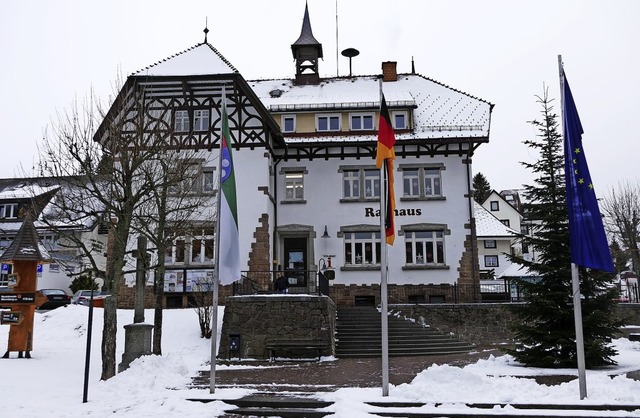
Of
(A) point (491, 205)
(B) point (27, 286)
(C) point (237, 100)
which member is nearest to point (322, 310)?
(B) point (27, 286)

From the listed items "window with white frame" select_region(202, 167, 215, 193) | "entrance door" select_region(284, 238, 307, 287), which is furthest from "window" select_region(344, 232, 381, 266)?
"window with white frame" select_region(202, 167, 215, 193)

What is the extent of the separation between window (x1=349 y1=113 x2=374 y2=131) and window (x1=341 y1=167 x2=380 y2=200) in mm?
2480

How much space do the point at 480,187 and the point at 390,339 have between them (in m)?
58.0

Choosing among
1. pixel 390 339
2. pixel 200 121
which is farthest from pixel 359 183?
pixel 390 339

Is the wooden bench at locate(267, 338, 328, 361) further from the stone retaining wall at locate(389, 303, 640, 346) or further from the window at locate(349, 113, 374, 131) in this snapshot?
the window at locate(349, 113, 374, 131)

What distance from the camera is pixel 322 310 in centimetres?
1836

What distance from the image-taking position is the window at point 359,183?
27.3m

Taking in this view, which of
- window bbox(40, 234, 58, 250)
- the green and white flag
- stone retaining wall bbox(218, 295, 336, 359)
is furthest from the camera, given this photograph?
stone retaining wall bbox(218, 295, 336, 359)

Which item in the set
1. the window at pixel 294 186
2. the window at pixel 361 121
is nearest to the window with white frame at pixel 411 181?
the window at pixel 361 121

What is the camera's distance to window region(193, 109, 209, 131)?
1013 inches

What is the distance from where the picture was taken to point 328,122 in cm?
2886

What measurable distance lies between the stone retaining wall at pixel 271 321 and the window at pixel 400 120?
12.6 metres

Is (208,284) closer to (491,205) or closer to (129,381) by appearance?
(129,381)

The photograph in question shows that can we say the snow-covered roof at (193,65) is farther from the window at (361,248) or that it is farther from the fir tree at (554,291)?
the fir tree at (554,291)
